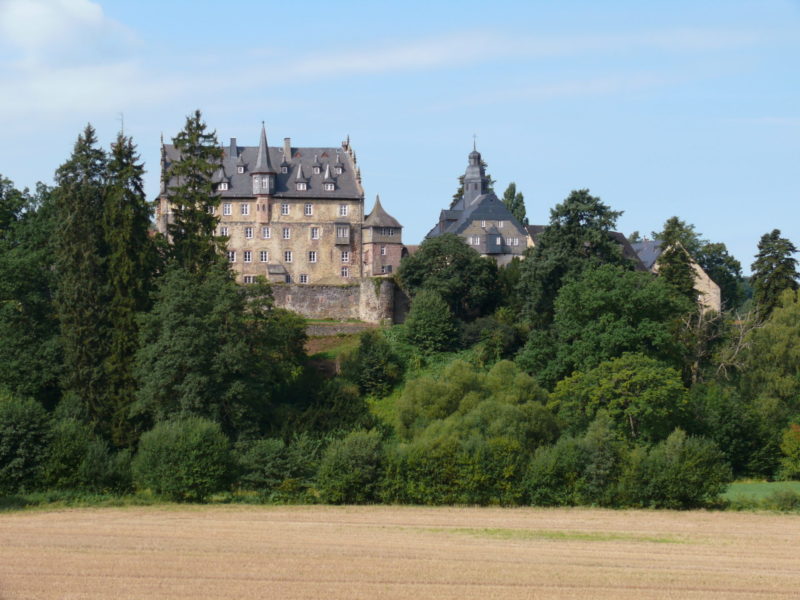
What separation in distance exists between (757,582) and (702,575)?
4.49ft

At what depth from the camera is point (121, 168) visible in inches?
2345

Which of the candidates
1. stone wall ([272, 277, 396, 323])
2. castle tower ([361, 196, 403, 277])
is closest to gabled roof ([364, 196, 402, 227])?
castle tower ([361, 196, 403, 277])

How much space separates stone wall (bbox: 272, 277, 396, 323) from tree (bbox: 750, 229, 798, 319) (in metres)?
22.4

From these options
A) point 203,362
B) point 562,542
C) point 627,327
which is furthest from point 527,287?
point 562,542

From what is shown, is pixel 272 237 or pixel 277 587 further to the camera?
pixel 272 237

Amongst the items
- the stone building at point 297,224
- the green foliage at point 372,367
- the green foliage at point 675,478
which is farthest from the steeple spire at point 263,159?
the green foliage at point 675,478

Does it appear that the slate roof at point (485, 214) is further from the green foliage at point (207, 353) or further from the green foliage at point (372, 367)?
the green foliage at point (207, 353)

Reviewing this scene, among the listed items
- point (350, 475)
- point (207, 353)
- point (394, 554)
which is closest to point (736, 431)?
point (350, 475)

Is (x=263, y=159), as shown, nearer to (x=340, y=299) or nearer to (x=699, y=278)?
(x=340, y=299)

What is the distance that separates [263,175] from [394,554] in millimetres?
59003

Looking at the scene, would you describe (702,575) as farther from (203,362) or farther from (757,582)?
(203,362)

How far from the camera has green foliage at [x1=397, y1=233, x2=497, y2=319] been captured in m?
72.8

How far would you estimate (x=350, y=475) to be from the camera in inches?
1789

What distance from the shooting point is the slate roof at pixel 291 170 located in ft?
293
